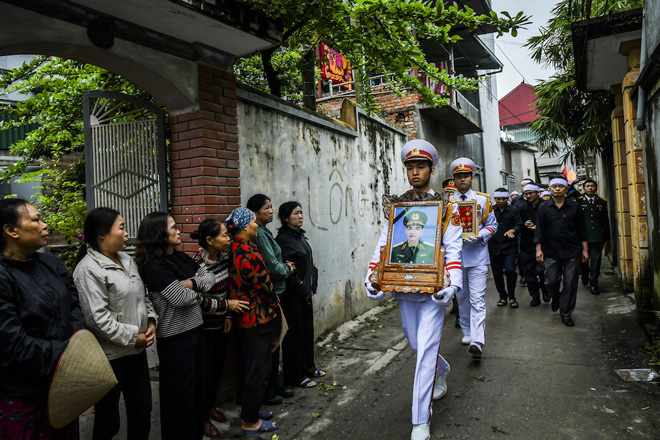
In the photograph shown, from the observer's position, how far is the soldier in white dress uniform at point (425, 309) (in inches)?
130

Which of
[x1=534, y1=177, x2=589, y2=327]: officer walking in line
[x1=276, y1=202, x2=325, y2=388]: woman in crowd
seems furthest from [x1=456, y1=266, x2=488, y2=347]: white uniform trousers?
[x1=276, y1=202, x2=325, y2=388]: woman in crowd

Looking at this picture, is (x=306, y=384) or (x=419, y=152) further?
(x=306, y=384)

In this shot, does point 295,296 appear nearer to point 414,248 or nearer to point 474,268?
point 414,248

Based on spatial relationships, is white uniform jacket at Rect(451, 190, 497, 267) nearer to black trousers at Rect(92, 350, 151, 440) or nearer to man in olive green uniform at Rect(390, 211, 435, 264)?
man in olive green uniform at Rect(390, 211, 435, 264)

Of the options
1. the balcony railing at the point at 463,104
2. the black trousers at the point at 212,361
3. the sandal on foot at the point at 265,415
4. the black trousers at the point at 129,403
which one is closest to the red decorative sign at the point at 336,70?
the balcony railing at the point at 463,104

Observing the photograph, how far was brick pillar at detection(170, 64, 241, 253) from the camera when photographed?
4.19 meters

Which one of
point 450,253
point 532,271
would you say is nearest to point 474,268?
point 450,253

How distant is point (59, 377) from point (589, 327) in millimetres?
5956

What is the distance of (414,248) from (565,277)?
359 centimetres

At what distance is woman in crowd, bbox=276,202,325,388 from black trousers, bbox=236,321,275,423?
69cm

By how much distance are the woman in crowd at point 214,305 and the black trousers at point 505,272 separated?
496 centimetres

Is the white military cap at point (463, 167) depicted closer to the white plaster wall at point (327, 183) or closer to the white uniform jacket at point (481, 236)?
the white uniform jacket at point (481, 236)

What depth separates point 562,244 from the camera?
20.3ft

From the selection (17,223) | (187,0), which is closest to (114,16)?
(187,0)
